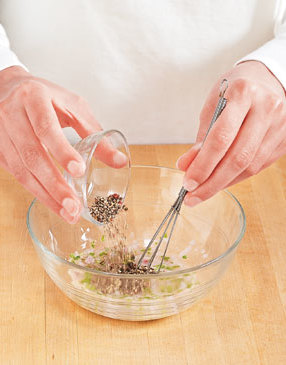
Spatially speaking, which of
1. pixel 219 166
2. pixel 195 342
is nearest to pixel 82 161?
pixel 219 166

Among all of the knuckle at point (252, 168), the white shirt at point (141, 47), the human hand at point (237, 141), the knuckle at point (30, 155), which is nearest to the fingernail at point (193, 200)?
the human hand at point (237, 141)

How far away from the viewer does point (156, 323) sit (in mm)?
916

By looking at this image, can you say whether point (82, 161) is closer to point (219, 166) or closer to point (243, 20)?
point (219, 166)

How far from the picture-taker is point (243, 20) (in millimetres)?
1292

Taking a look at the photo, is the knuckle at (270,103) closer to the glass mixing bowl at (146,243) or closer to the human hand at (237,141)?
the human hand at (237,141)

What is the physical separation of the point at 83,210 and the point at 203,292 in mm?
234

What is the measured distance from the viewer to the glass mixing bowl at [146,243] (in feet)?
2.74

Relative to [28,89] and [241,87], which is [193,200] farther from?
[28,89]

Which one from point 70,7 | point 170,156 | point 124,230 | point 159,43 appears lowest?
point 170,156

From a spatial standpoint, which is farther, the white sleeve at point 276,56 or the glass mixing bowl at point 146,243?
the white sleeve at point 276,56

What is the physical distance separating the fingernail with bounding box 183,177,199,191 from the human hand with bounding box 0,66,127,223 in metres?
0.13

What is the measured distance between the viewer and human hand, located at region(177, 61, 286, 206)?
86 cm

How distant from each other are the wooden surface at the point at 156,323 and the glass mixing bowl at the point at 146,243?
0.12ft

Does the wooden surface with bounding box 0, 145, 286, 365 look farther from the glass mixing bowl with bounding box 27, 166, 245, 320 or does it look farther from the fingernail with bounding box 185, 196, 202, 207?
the fingernail with bounding box 185, 196, 202, 207
